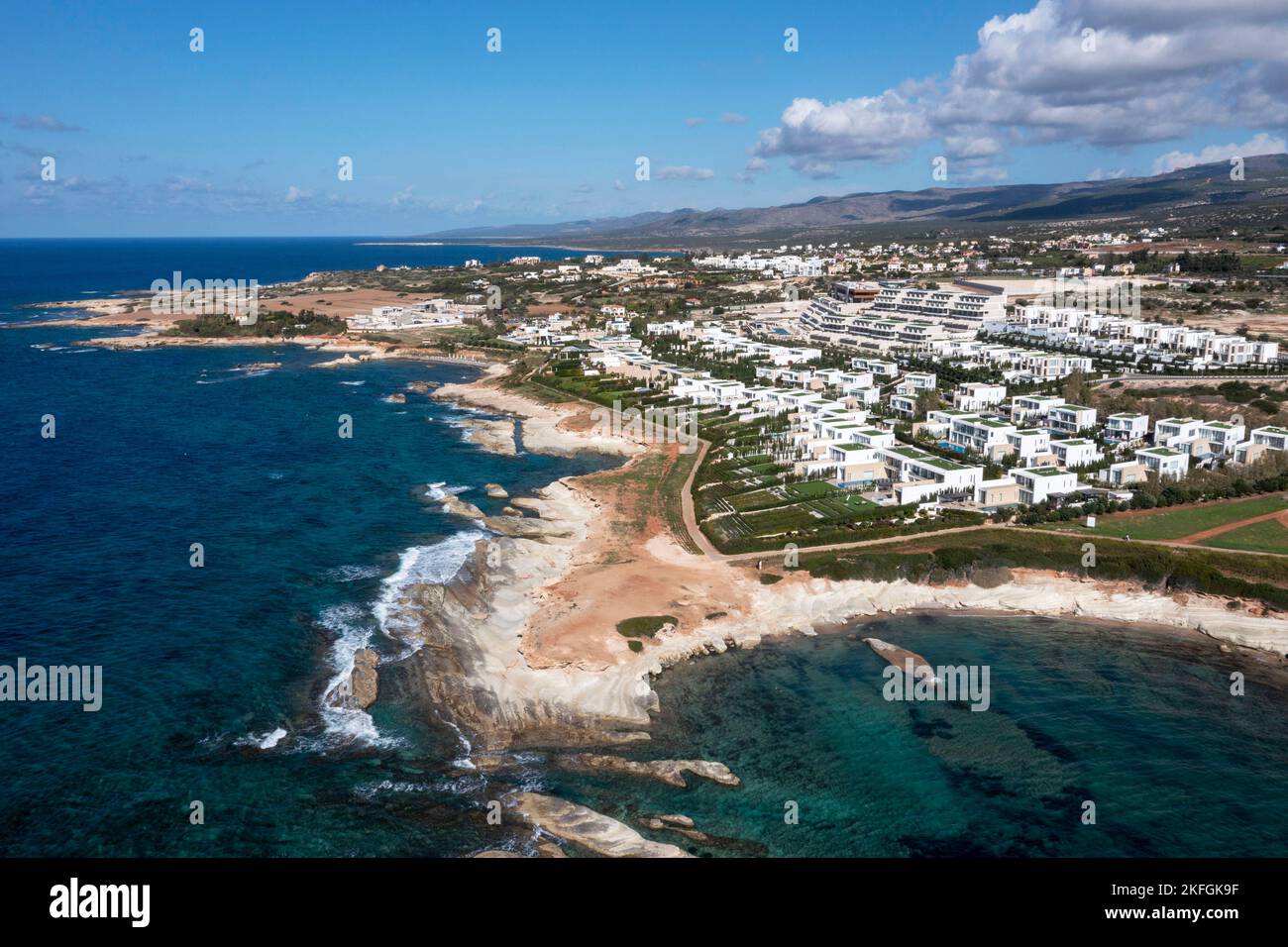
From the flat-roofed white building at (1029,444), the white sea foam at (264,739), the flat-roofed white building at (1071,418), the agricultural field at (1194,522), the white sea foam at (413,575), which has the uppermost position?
the flat-roofed white building at (1071,418)

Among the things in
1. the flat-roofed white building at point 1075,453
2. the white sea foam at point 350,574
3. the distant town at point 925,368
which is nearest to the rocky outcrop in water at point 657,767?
the white sea foam at point 350,574

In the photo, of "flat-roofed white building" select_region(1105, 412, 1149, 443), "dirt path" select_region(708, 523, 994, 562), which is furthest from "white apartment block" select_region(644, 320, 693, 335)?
"dirt path" select_region(708, 523, 994, 562)

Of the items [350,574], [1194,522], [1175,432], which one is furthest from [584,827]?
[1175,432]

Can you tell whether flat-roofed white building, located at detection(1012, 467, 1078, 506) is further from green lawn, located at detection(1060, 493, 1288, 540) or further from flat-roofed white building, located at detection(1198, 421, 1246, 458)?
flat-roofed white building, located at detection(1198, 421, 1246, 458)

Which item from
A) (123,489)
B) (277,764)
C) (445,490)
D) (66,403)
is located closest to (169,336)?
(66,403)

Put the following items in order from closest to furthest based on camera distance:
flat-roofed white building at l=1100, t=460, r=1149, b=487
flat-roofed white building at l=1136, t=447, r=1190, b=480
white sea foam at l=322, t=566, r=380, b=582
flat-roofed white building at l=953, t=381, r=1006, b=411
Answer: white sea foam at l=322, t=566, r=380, b=582 → flat-roofed white building at l=1100, t=460, r=1149, b=487 → flat-roofed white building at l=1136, t=447, r=1190, b=480 → flat-roofed white building at l=953, t=381, r=1006, b=411

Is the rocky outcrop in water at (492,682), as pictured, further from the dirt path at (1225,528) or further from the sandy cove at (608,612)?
the dirt path at (1225,528)
